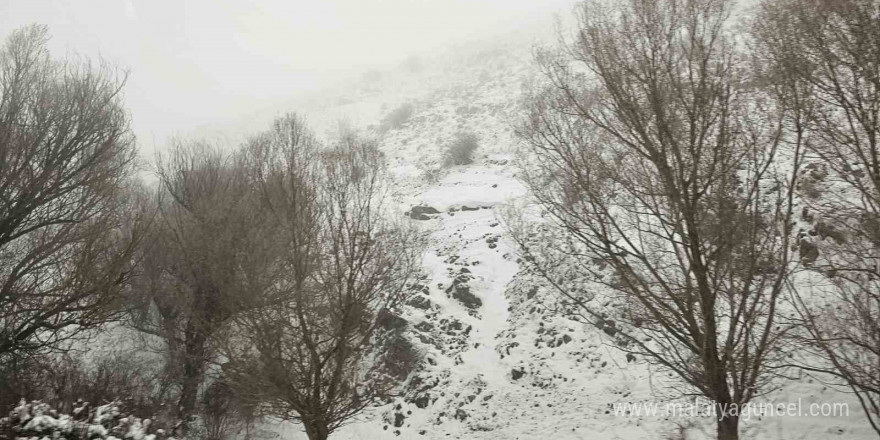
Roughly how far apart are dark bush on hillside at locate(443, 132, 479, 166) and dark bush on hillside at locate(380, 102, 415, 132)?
11.1 metres

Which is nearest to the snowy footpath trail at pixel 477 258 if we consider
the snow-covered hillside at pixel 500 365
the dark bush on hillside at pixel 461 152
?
the snow-covered hillside at pixel 500 365

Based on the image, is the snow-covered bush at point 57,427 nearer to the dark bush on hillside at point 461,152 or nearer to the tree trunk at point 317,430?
the tree trunk at point 317,430

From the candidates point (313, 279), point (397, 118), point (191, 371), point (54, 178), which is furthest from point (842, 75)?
point (397, 118)

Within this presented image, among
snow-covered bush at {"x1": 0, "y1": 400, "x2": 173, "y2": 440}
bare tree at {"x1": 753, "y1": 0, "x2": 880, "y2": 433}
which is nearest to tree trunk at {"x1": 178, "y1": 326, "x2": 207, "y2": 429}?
snow-covered bush at {"x1": 0, "y1": 400, "x2": 173, "y2": 440}

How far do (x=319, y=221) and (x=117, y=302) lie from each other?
4.39 m

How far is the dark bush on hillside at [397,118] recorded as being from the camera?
38188mm

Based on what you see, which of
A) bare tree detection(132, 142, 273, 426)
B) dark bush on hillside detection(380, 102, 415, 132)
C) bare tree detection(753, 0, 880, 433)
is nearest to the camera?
bare tree detection(753, 0, 880, 433)

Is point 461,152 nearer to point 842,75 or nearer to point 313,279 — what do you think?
point 313,279

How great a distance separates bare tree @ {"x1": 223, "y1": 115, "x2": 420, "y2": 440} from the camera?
7285 mm

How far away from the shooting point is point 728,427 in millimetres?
4914

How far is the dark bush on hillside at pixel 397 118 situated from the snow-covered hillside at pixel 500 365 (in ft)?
44.8

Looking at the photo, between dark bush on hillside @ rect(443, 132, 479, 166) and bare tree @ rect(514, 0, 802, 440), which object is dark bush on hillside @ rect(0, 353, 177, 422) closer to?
bare tree @ rect(514, 0, 802, 440)

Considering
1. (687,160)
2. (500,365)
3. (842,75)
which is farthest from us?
(500,365)

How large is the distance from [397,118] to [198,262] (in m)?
29.7
